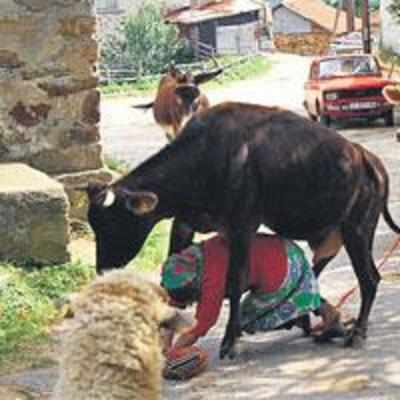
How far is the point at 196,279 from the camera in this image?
664 cm

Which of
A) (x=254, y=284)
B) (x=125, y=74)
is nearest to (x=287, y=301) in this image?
(x=254, y=284)

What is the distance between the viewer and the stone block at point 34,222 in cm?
838

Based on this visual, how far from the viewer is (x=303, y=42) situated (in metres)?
66.2

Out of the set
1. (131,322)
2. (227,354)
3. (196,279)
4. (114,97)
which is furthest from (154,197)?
(114,97)

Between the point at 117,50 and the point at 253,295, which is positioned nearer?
the point at 253,295

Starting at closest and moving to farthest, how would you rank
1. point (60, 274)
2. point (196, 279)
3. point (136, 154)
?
point (196, 279) → point (60, 274) → point (136, 154)

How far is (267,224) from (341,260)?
106 inches

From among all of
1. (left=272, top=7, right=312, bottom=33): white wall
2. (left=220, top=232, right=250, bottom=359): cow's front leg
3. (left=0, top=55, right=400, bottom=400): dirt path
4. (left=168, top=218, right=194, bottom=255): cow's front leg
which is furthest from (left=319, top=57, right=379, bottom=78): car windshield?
(left=272, top=7, right=312, bottom=33): white wall

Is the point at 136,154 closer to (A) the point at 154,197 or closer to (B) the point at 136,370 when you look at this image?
(A) the point at 154,197

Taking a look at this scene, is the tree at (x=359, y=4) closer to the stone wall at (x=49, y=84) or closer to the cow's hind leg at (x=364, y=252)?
the stone wall at (x=49, y=84)

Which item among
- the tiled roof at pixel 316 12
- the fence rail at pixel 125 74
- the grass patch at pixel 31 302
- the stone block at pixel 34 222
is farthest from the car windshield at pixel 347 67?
the tiled roof at pixel 316 12

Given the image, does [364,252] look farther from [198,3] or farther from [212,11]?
[198,3]

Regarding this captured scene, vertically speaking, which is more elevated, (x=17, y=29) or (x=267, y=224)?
(x=17, y=29)

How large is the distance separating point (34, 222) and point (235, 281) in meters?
2.26
